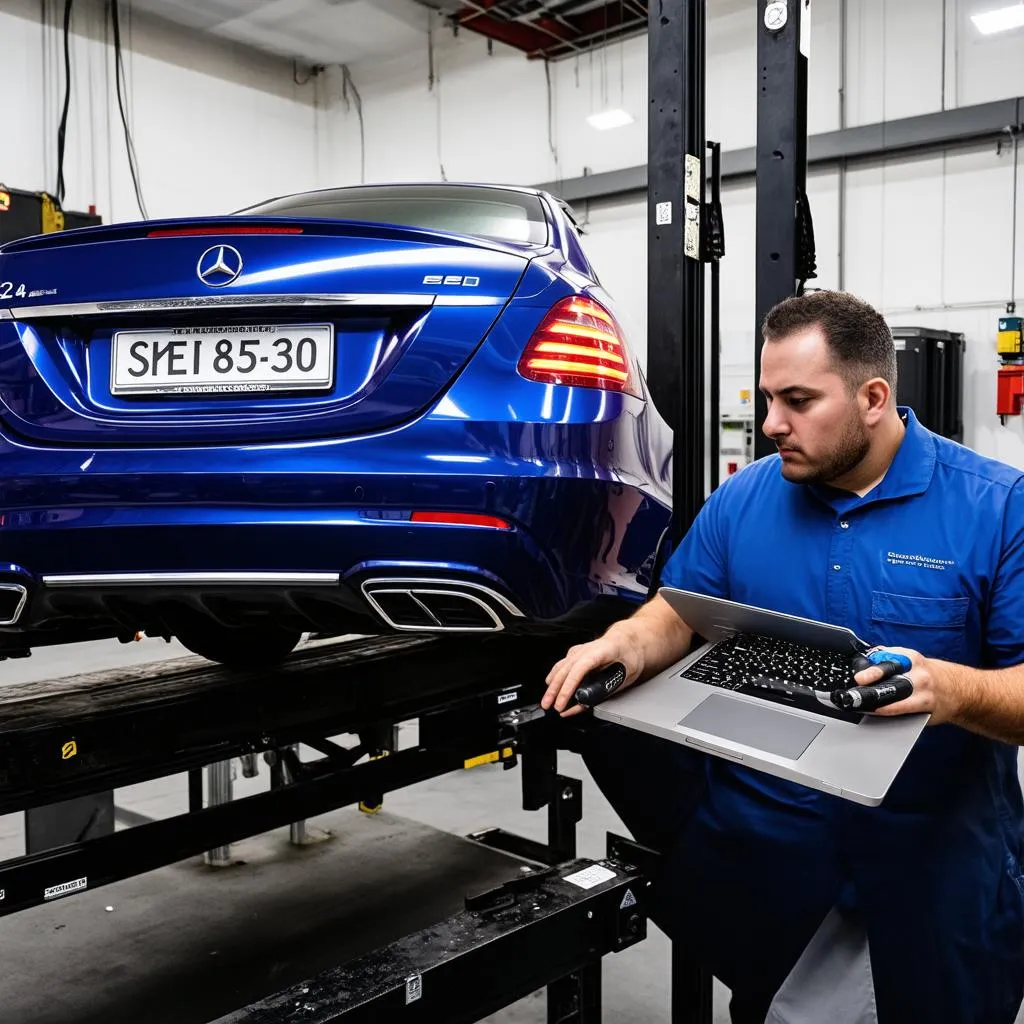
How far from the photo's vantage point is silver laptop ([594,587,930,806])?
47.9 inches

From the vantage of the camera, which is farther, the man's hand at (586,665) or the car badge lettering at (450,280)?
the car badge lettering at (450,280)

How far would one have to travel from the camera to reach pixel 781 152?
258 cm

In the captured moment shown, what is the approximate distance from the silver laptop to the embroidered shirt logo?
28 cm

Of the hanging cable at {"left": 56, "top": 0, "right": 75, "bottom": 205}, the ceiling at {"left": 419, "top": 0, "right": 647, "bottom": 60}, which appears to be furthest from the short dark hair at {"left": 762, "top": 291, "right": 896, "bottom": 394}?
the hanging cable at {"left": 56, "top": 0, "right": 75, "bottom": 205}

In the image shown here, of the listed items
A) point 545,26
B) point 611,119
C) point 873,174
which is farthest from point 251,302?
point 545,26

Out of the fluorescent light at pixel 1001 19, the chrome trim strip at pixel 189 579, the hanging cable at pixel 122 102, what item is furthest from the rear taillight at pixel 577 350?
the hanging cable at pixel 122 102

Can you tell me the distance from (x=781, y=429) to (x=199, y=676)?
1.36 metres

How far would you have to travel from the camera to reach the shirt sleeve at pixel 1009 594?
1.56 meters

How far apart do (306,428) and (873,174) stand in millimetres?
7472

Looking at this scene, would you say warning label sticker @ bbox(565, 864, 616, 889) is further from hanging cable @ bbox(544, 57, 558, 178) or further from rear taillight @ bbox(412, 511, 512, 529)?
hanging cable @ bbox(544, 57, 558, 178)

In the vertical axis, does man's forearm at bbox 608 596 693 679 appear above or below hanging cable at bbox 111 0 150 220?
below

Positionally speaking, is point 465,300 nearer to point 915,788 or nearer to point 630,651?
point 630,651

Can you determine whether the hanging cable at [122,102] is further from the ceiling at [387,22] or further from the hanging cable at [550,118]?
the hanging cable at [550,118]

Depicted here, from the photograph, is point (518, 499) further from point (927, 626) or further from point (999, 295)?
point (999, 295)
